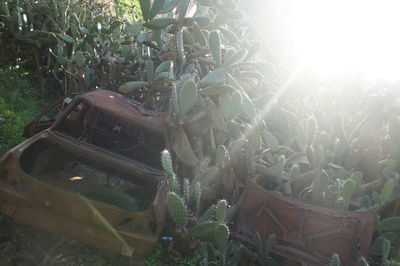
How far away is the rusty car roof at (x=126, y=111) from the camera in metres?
3.44

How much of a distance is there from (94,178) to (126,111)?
75 cm

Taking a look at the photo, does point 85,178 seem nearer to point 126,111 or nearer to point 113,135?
point 113,135

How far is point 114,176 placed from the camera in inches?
145

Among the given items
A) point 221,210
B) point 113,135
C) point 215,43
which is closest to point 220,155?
point 221,210

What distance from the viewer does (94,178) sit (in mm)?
3580

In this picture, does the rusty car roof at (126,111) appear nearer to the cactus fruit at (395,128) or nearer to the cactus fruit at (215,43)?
the cactus fruit at (215,43)

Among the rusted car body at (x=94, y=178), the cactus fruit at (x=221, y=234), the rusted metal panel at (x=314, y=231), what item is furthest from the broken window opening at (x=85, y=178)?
the rusted metal panel at (x=314, y=231)

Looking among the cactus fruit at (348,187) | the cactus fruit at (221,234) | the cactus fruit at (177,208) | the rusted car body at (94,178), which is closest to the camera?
the rusted car body at (94,178)

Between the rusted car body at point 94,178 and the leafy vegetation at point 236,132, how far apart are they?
0.28 m

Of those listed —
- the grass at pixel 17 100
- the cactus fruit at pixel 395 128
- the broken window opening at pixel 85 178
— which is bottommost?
the grass at pixel 17 100

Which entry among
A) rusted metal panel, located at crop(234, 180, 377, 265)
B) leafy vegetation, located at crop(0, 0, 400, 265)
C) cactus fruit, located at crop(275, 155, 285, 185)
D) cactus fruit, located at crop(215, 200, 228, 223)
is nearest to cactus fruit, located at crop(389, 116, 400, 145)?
leafy vegetation, located at crop(0, 0, 400, 265)

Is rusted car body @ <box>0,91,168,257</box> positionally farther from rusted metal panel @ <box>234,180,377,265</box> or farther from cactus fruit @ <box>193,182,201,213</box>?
rusted metal panel @ <box>234,180,377,265</box>

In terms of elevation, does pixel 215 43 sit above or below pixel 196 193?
above

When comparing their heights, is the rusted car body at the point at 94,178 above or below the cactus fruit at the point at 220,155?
below
